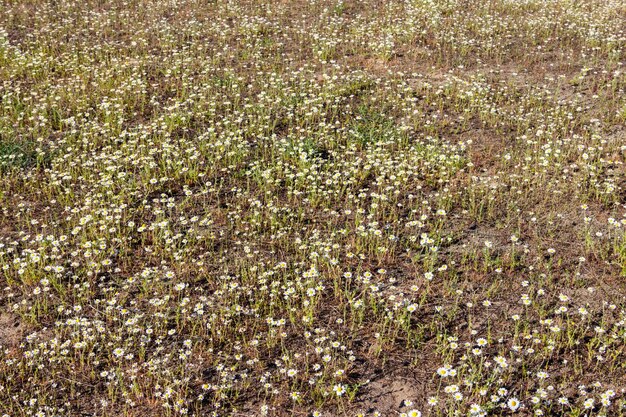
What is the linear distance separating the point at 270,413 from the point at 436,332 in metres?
2.01

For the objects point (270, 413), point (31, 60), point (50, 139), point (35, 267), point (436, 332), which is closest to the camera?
point (270, 413)

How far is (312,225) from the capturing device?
841 centimetres

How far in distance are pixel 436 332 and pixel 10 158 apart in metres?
7.04

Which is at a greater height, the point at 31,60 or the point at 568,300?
the point at 31,60

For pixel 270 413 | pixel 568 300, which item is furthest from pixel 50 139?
pixel 568 300

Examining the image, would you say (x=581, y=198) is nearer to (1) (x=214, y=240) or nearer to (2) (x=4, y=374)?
(1) (x=214, y=240)

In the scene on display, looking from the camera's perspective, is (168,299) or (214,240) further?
(214,240)

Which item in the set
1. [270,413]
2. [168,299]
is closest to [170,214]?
[168,299]

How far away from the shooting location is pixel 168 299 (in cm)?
706

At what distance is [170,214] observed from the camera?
27.9ft

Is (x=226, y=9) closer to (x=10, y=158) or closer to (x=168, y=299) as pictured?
(x=10, y=158)

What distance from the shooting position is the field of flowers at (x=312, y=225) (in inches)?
239

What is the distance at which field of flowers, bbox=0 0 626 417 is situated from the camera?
6059mm

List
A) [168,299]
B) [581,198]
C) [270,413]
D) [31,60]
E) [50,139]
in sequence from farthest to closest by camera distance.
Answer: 1. [31,60]
2. [50,139]
3. [581,198]
4. [168,299]
5. [270,413]
